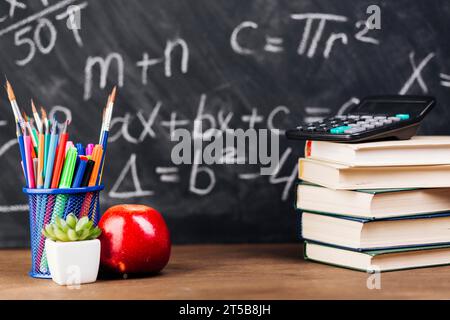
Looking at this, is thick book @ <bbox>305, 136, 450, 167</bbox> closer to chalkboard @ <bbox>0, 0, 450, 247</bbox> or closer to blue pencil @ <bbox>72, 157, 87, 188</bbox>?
A: chalkboard @ <bbox>0, 0, 450, 247</bbox>

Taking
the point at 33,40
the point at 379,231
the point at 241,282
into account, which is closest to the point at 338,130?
A: the point at 379,231

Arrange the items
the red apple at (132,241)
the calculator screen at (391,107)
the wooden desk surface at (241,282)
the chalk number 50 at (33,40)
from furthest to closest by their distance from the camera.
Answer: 1. the chalk number 50 at (33,40)
2. the calculator screen at (391,107)
3. the red apple at (132,241)
4. the wooden desk surface at (241,282)

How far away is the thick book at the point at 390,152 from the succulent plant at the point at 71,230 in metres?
0.38

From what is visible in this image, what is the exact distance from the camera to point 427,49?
148cm

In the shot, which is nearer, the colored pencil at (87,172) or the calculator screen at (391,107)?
the colored pencil at (87,172)

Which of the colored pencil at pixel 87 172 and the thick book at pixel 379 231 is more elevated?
the colored pencil at pixel 87 172

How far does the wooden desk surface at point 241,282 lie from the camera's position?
105 cm

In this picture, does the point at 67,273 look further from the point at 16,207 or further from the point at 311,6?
the point at 311,6

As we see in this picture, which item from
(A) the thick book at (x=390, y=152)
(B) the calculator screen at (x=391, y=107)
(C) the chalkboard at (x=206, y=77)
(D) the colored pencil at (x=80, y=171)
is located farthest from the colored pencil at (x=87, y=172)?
(B) the calculator screen at (x=391, y=107)

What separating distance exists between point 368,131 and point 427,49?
0.36 meters

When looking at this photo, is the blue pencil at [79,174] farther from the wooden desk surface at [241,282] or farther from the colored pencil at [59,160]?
the wooden desk surface at [241,282]

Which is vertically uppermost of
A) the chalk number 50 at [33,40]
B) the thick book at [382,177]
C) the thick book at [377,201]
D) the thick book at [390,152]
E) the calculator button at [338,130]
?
the chalk number 50 at [33,40]

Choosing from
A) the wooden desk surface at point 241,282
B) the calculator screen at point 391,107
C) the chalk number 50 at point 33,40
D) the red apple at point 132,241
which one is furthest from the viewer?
the chalk number 50 at point 33,40
